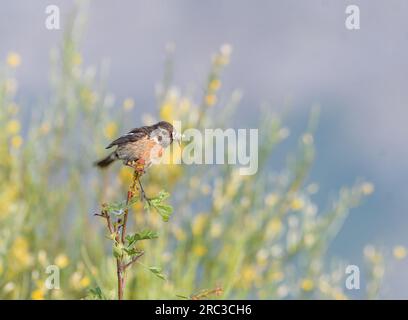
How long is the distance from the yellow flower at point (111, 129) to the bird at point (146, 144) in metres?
2.79

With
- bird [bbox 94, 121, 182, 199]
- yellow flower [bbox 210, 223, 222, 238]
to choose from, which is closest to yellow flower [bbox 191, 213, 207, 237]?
yellow flower [bbox 210, 223, 222, 238]

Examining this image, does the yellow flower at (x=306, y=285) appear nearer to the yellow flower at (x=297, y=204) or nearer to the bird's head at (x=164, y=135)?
the yellow flower at (x=297, y=204)

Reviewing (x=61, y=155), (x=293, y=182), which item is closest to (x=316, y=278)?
(x=293, y=182)

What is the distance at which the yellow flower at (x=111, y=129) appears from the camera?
5105mm

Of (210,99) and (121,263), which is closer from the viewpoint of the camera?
(121,263)

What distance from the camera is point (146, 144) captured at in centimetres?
218

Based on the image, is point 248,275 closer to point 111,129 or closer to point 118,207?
point 111,129

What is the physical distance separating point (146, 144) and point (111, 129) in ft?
9.87

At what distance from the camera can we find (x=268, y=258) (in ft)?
17.1

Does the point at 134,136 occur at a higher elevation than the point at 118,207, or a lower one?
higher

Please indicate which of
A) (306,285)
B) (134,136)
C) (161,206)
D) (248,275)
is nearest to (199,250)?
(248,275)

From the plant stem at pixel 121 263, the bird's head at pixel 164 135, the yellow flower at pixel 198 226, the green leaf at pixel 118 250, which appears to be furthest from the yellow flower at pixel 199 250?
the green leaf at pixel 118 250

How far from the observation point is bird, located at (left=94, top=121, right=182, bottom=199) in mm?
2104
